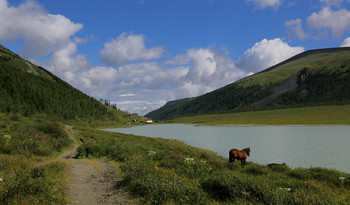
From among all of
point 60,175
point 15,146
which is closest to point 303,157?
point 60,175

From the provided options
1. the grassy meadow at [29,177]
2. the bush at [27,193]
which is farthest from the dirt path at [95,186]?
the bush at [27,193]

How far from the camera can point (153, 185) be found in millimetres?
10188

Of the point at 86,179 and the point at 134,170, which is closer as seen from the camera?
the point at 134,170

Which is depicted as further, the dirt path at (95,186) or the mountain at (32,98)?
the mountain at (32,98)

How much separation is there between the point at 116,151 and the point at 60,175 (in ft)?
30.1

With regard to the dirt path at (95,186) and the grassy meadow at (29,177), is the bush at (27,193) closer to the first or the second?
the grassy meadow at (29,177)

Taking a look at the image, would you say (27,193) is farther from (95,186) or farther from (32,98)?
(32,98)

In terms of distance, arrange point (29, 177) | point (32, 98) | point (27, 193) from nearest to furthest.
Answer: point (27, 193)
point (29, 177)
point (32, 98)

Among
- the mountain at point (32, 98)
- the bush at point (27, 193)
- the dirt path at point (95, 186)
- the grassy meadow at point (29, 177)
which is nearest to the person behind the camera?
the bush at point (27, 193)

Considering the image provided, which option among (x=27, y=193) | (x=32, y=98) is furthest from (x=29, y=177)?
(x=32, y=98)

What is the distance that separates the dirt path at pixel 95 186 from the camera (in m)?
10.0

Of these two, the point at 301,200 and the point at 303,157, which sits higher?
the point at 301,200

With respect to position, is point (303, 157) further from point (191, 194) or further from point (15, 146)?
point (15, 146)

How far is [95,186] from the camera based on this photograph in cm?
1223
